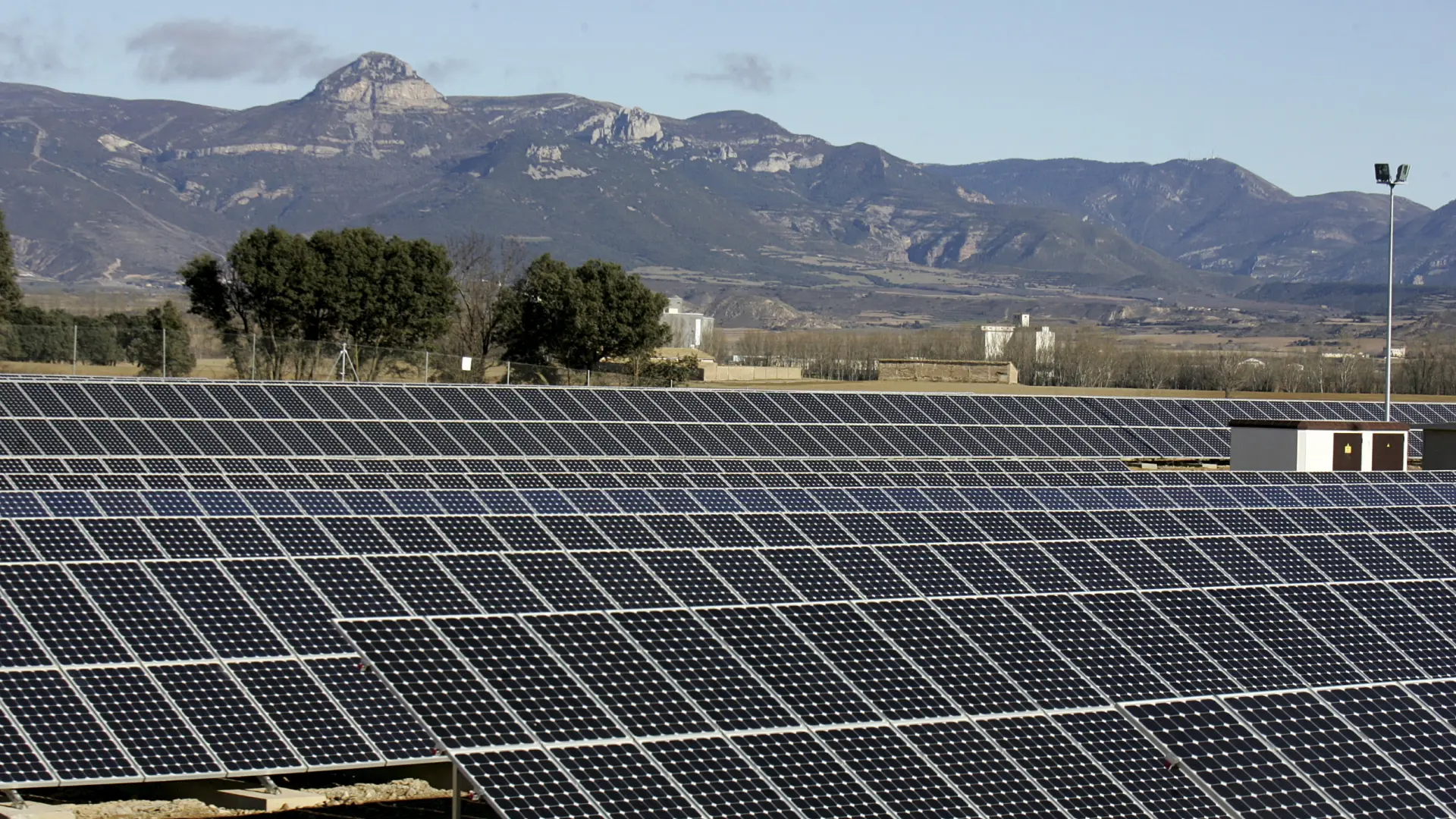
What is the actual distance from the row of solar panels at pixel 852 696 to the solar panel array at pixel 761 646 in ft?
0.13

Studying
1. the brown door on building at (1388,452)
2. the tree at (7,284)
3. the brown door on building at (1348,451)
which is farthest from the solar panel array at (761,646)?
the tree at (7,284)

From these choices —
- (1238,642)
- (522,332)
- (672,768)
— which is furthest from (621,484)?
(522,332)

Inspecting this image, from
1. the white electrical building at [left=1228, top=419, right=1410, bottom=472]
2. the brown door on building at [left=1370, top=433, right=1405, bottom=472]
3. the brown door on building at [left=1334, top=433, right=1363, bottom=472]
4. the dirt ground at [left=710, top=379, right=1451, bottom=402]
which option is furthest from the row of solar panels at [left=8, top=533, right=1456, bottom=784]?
the dirt ground at [left=710, top=379, right=1451, bottom=402]

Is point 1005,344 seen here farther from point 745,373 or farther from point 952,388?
point 952,388

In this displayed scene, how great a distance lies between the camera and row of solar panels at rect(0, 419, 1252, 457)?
128 ft

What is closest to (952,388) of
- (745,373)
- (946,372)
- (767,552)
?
(946,372)

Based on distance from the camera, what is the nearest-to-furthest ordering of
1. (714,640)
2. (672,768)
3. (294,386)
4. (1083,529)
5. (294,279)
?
(672,768), (714,640), (1083,529), (294,386), (294,279)

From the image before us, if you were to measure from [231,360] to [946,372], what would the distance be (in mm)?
45758

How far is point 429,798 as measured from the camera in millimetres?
22000

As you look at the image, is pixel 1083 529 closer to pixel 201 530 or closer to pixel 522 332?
pixel 201 530

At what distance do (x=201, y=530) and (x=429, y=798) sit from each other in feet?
16.3

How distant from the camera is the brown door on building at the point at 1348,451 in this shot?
41031mm

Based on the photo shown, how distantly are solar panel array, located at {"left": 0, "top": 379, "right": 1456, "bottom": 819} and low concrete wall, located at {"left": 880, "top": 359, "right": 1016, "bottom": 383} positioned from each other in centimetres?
7017

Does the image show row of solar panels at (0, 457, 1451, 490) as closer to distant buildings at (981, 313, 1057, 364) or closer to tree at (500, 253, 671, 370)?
tree at (500, 253, 671, 370)
